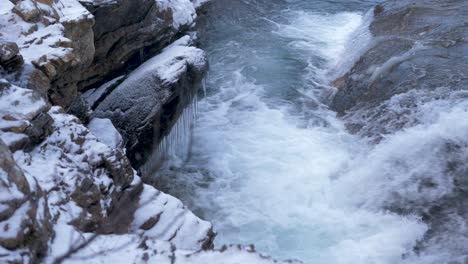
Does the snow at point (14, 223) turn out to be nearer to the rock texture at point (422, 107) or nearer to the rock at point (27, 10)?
the rock at point (27, 10)

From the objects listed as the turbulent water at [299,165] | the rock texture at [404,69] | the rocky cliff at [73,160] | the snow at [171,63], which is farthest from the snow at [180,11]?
the rock texture at [404,69]

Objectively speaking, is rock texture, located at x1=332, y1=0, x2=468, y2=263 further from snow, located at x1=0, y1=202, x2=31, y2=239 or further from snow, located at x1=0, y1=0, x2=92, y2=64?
snow, located at x1=0, y1=0, x2=92, y2=64

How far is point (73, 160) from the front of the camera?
420 centimetres

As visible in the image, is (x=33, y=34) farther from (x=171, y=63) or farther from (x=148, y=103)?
(x=171, y=63)

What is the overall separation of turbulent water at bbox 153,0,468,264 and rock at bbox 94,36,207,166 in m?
0.61

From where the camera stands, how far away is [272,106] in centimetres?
955

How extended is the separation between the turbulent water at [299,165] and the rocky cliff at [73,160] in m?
1.31

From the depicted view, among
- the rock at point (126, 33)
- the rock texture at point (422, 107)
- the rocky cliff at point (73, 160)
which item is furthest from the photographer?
the rock at point (126, 33)

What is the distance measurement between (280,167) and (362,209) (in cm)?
161

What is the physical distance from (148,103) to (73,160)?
3.20m

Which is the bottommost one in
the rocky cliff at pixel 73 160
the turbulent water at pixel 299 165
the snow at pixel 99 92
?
the turbulent water at pixel 299 165

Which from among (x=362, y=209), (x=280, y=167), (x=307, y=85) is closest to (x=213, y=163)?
(x=280, y=167)

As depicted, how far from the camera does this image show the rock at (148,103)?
725 centimetres

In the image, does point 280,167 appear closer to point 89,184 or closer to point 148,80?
point 148,80
